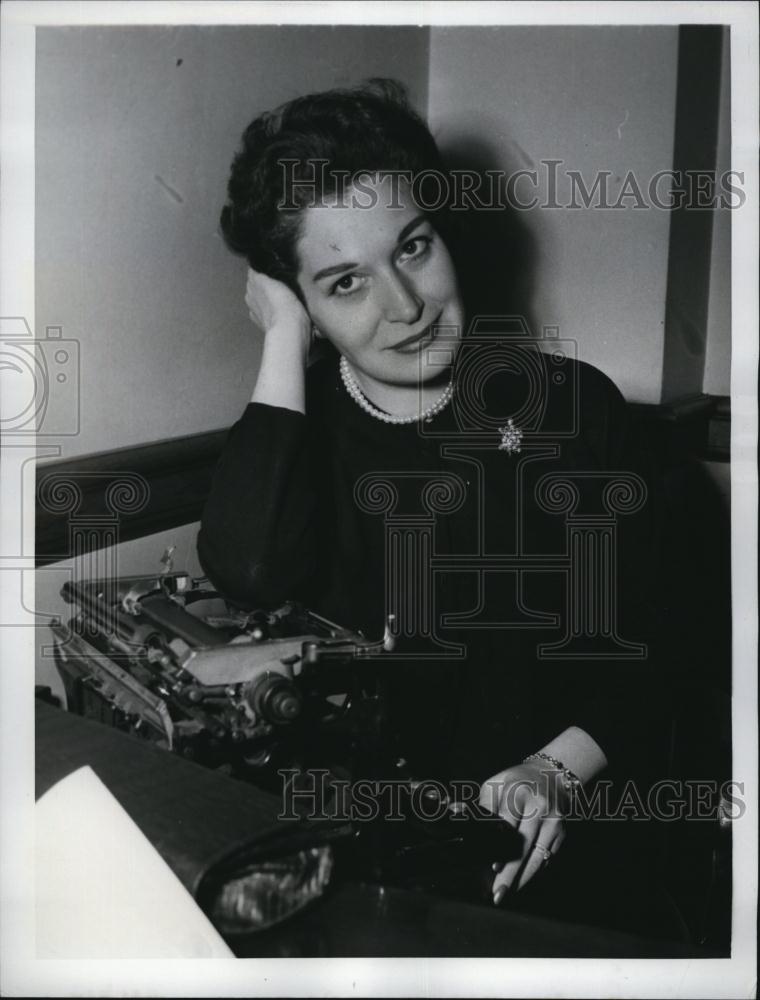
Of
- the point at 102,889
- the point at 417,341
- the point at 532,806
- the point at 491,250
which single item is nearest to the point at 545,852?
the point at 532,806

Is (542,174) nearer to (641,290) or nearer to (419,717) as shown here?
(641,290)

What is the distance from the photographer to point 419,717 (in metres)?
0.87

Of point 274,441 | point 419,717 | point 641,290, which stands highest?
point 641,290

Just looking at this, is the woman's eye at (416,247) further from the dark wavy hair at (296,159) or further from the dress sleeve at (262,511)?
the dress sleeve at (262,511)

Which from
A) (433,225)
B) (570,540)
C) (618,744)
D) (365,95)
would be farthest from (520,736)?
(365,95)

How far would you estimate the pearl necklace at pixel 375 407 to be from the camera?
0.92 meters

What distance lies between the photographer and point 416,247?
0.87 metres

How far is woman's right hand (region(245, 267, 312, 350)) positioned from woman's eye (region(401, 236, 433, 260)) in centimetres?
11

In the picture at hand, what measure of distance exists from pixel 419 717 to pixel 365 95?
0.59 meters

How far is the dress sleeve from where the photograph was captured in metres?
0.83

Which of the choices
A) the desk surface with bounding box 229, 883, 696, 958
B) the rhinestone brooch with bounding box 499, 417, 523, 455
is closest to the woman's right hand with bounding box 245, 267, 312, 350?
the rhinestone brooch with bounding box 499, 417, 523, 455
